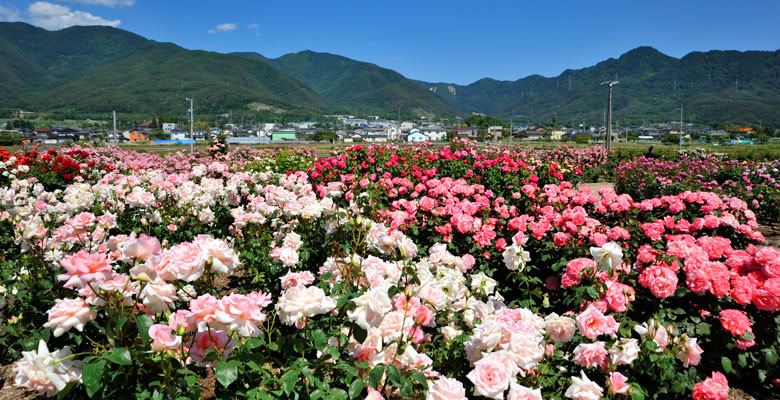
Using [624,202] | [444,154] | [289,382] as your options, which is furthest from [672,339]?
[444,154]

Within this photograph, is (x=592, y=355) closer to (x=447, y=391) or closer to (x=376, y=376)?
(x=447, y=391)

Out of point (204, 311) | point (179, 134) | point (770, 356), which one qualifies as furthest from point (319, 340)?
point (179, 134)

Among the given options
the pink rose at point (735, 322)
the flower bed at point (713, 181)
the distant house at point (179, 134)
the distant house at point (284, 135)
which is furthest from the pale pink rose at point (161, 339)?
the distant house at point (179, 134)

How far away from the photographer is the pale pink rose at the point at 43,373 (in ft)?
3.96

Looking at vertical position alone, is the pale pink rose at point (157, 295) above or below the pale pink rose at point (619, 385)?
above

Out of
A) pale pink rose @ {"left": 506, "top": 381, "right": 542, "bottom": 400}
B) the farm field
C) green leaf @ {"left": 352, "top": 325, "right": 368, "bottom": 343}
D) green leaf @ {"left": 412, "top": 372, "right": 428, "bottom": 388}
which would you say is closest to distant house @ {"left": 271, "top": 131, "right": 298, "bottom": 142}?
the farm field

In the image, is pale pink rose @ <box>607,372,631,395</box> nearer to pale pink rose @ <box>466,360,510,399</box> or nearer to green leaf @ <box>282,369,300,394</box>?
pale pink rose @ <box>466,360,510,399</box>

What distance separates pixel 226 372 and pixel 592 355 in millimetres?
1354

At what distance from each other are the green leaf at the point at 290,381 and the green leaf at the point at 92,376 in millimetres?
485

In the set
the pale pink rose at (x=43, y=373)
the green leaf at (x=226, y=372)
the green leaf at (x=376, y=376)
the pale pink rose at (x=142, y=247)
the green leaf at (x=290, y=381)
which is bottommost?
the green leaf at (x=290, y=381)

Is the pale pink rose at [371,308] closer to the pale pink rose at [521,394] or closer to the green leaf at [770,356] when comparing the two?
the pale pink rose at [521,394]

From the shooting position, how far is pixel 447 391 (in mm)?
1310

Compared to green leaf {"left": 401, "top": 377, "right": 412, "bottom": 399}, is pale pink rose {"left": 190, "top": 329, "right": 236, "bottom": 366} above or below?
above

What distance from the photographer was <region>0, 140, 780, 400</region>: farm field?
1298 mm
